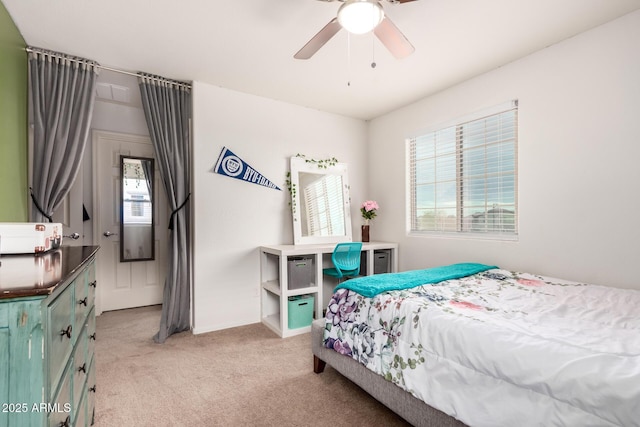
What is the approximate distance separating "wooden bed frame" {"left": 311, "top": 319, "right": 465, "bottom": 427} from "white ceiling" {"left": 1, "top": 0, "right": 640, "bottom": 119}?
2149mm

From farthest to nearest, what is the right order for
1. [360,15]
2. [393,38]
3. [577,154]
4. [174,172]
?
1. [174,172]
2. [577,154]
3. [393,38]
4. [360,15]

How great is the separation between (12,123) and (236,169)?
169 centimetres

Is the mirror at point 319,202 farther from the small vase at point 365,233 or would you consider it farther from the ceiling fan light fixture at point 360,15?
the ceiling fan light fixture at point 360,15

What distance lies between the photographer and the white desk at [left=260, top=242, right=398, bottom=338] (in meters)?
2.98

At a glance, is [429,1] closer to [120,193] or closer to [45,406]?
[45,406]

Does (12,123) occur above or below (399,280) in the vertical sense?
above

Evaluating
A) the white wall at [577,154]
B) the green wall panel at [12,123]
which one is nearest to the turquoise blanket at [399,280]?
the white wall at [577,154]

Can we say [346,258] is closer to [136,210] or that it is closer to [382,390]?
[382,390]

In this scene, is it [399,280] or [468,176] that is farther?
[468,176]

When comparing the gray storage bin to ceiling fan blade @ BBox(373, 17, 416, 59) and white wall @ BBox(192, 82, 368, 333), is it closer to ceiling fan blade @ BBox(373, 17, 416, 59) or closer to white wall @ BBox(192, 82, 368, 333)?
white wall @ BBox(192, 82, 368, 333)

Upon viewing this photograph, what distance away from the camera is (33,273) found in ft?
3.16

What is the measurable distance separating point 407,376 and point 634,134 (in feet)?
7.21

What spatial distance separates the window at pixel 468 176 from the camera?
2766mm

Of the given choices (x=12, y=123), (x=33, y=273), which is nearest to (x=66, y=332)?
(x=33, y=273)
